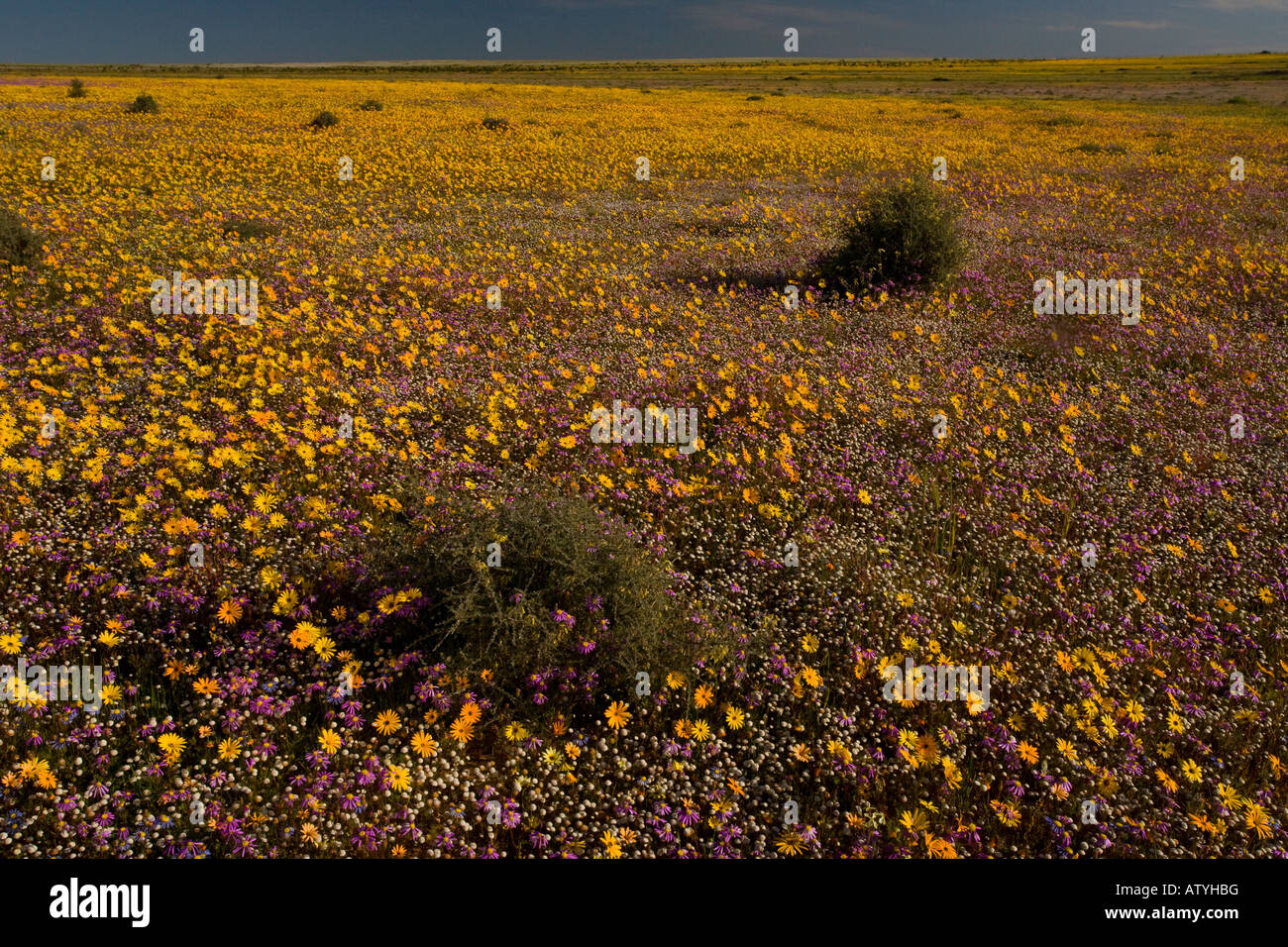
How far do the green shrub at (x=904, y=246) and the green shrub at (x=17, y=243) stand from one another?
42.1 ft

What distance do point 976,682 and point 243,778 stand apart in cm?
422

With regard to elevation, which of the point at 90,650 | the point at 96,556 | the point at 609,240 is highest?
the point at 609,240

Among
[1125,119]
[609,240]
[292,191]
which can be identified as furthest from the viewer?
[1125,119]

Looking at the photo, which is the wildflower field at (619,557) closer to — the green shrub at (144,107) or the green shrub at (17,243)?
the green shrub at (17,243)

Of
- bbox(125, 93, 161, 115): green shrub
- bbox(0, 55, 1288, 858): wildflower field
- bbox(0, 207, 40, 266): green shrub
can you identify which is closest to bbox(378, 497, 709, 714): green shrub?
bbox(0, 55, 1288, 858): wildflower field

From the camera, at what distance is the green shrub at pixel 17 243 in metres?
9.62

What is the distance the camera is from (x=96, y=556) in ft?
14.8

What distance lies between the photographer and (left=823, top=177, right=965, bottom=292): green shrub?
38.0 feet

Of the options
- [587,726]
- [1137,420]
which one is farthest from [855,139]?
[587,726]

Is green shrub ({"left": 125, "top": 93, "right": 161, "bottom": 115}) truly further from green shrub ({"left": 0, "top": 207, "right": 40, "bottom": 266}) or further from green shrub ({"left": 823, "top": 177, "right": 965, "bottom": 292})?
green shrub ({"left": 823, "top": 177, "right": 965, "bottom": 292})

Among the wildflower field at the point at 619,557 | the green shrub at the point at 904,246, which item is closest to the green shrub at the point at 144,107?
the wildflower field at the point at 619,557

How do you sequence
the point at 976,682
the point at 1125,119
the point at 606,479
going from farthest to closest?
the point at 1125,119
the point at 606,479
the point at 976,682

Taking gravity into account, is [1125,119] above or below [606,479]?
above
